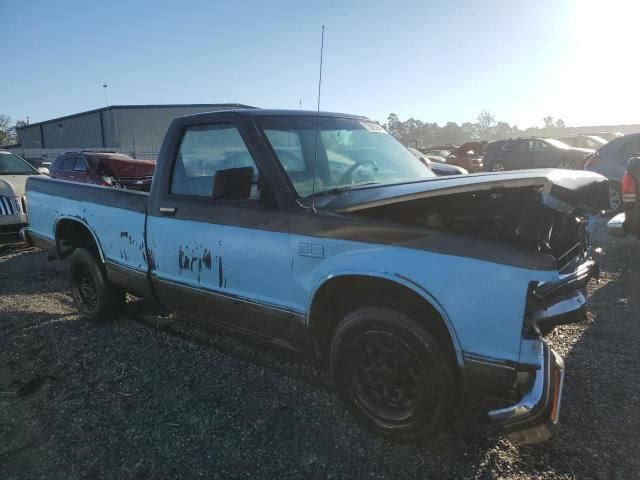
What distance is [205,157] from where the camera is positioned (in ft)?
11.5

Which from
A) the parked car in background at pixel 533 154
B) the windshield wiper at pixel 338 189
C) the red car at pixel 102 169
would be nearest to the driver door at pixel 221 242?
the windshield wiper at pixel 338 189

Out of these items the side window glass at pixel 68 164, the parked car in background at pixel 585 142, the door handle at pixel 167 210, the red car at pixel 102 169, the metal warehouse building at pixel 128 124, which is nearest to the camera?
the door handle at pixel 167 210

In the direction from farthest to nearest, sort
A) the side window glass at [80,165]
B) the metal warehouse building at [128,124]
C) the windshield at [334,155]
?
the metal warehouse building at [128,124], the side window glass at [80,165], the windshield at [334,155]

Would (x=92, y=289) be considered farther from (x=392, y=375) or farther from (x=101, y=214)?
(x=392, y=375)

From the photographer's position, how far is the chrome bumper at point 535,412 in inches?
83.1

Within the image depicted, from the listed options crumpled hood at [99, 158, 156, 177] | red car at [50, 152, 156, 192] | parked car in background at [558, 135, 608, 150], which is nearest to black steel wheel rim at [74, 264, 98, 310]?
red car at [50, 152, 156, 192]

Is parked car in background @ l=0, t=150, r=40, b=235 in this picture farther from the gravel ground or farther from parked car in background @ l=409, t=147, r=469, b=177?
parked car in background @ l=409, t=147, r=469, b=177

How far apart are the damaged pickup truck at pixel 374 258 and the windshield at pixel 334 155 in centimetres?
1

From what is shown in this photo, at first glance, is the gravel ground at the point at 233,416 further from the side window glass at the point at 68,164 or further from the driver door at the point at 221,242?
the side window glass at the point at 68,164

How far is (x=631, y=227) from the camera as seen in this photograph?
18.2ft

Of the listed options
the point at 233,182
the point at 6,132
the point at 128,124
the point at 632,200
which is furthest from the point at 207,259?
the point at 6,132

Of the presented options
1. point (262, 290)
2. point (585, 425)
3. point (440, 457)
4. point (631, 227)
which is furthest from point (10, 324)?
point (631, 227)

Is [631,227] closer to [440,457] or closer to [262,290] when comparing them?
[440,457]

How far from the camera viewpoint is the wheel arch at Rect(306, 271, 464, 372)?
2320 millimetres
